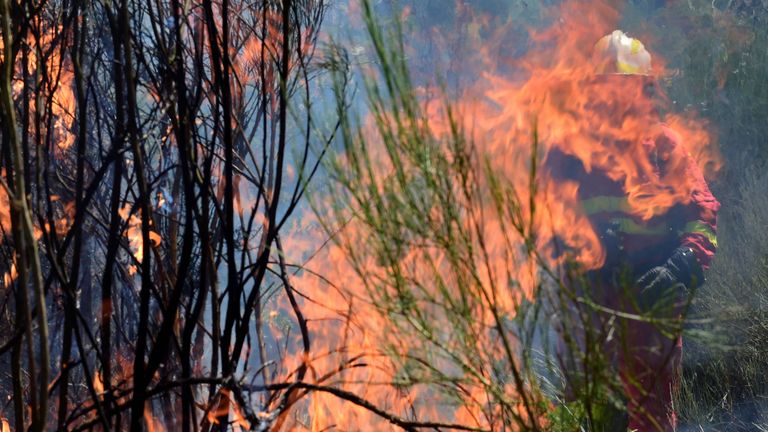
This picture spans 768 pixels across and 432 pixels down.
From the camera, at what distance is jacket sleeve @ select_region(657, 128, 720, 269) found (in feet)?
15.6

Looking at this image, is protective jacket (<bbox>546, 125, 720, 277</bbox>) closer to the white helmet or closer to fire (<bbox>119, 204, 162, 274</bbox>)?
the white helmet

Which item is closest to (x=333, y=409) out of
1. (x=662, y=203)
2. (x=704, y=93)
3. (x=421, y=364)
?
(x=662, y=203)

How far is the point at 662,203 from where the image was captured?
4738 mm

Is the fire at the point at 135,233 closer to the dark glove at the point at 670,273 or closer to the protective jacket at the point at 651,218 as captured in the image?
the protective jacket at the point at 651,218

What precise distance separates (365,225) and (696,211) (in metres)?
3.82

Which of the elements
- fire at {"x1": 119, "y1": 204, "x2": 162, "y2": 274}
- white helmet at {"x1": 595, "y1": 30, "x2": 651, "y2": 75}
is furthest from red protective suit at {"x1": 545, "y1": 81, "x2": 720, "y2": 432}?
fire at {"x1": 119, "y1": 204, "x2": 162, "y2": 274}

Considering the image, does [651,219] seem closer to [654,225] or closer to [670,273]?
[654,225]

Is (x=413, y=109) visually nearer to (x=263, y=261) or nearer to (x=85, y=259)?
(x=263, y=261)

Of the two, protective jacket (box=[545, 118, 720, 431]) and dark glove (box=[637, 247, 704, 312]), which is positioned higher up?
protective jacket (box=[545, 118, 720, 431])

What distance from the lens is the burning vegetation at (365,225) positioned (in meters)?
1.34

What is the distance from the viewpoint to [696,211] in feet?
15.9

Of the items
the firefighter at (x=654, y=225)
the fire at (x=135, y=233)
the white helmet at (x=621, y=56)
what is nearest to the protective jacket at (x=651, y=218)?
the firefighter at (x=654, y=225)

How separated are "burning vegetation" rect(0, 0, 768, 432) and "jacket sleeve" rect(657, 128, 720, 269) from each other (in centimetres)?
3

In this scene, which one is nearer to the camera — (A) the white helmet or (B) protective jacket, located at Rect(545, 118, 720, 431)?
(B) protective jacket, located at Rect(545, 118, 720, 431)
